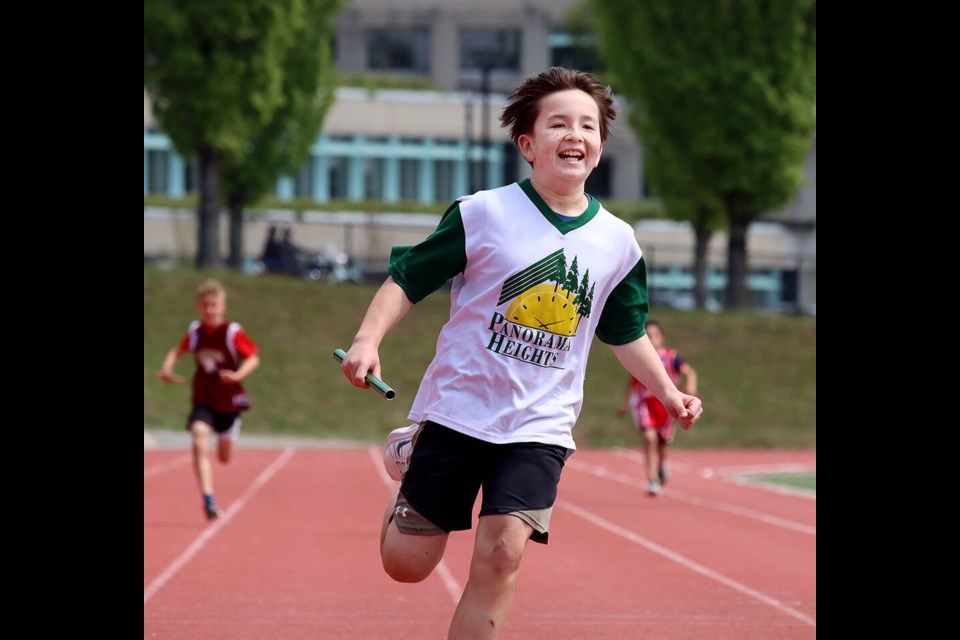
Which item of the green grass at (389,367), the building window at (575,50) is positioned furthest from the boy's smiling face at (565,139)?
the building window at (575,50)

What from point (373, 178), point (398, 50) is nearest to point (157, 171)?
point (373, 178)

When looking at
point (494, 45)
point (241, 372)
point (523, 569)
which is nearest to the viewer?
point (523, 569)

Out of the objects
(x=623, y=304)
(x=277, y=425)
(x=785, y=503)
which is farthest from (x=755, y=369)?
(x=623, y=304)

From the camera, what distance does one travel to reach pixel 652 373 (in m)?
5.71

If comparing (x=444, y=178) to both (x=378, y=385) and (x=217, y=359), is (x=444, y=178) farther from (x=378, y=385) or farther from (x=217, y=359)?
(x=378, y=385)

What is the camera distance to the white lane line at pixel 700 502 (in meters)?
13.8

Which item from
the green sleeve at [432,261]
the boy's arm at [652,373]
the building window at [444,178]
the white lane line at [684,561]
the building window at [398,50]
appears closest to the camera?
the green sleeve at [432,261]

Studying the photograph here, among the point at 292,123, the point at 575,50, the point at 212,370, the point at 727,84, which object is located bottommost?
the point at 212,370

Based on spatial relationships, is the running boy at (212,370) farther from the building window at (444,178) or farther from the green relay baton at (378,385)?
the building window at (444,178)

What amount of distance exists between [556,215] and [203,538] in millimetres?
7301

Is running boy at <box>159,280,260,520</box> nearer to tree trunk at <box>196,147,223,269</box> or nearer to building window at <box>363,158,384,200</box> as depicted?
tree trunk at <box>196,147,223,269</box>

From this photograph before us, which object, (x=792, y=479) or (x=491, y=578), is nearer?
(x=491, y=578)
